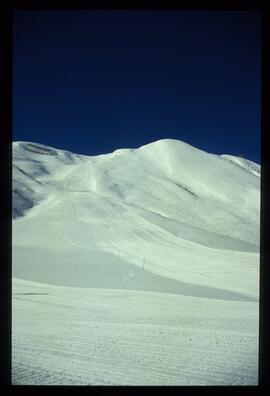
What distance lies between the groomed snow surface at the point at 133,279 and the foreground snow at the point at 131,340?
0.04 feet

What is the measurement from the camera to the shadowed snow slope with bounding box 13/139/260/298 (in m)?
9.12

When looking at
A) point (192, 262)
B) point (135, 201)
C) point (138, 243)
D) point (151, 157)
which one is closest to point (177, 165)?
point (151, 157)

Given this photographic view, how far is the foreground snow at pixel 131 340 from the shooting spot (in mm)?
2213

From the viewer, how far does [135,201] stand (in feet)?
58.8

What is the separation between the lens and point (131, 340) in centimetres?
317

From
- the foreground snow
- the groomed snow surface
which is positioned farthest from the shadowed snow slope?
the foreground snow

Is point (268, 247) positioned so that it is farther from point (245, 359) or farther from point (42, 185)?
point (42, 185)

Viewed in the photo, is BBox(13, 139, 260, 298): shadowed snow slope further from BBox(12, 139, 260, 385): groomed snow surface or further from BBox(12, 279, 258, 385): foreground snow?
BBox(12, 279, 258, 385): foreground snow

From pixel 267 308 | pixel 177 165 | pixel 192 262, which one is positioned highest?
pixel 177 165

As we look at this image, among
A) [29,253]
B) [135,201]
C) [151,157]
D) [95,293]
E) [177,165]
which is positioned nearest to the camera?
[95,293]

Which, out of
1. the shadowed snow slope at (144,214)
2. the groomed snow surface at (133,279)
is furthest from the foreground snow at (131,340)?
the shadowed snow slope at (144,214)

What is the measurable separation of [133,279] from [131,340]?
4.09 meters

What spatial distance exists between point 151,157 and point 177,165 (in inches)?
116

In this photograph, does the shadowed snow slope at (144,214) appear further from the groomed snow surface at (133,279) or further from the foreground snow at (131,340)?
the foreground snow at (131,340)
